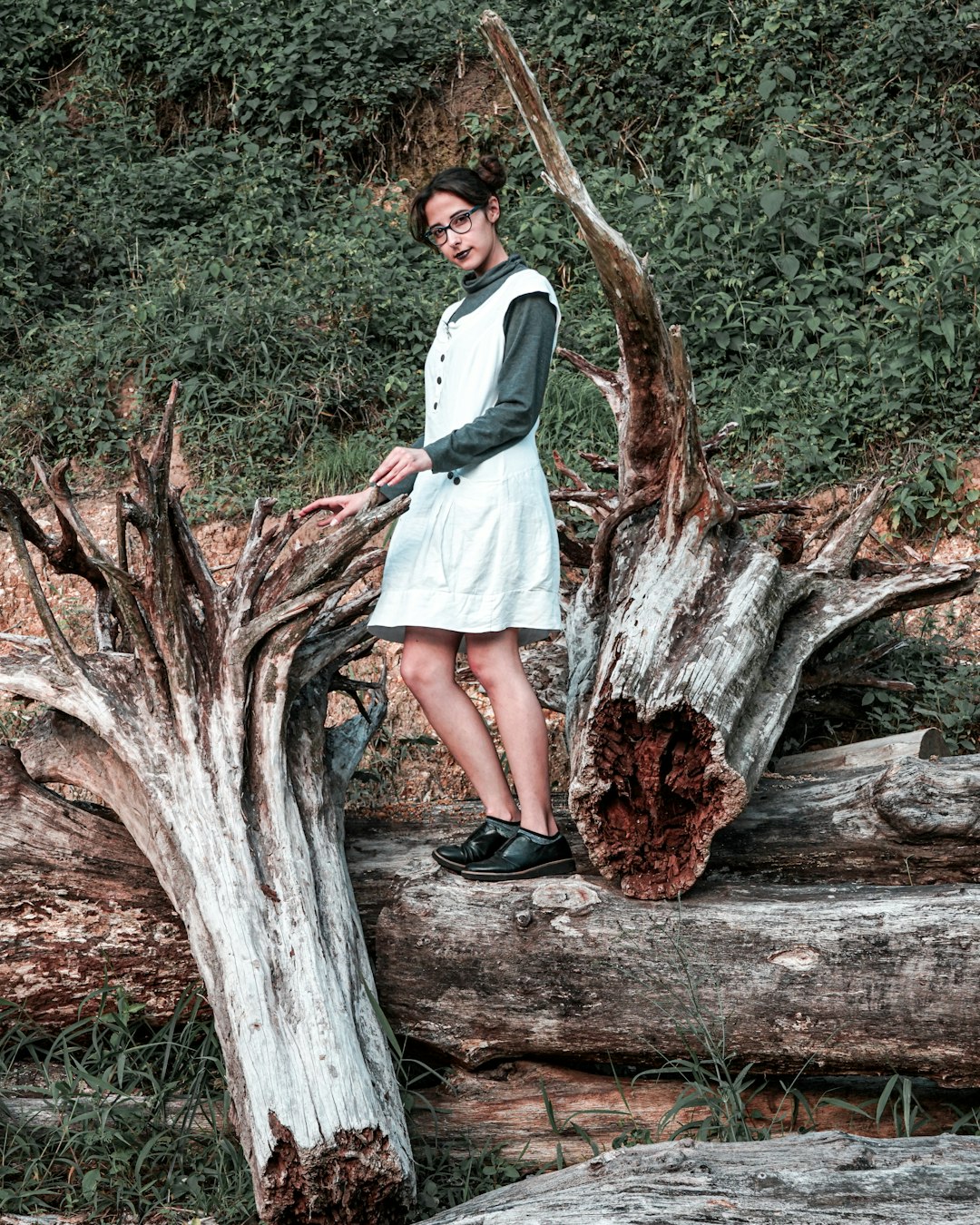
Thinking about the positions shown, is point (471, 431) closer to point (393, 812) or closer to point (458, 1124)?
point (393, 812)

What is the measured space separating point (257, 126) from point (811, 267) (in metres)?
4.53

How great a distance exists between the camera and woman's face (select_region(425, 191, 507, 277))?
3.53 meters

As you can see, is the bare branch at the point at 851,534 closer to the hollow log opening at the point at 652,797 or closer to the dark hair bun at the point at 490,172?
the hollow log opening at the point at 652,797

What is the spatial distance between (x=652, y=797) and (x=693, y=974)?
478mm

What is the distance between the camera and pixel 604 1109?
3400mm

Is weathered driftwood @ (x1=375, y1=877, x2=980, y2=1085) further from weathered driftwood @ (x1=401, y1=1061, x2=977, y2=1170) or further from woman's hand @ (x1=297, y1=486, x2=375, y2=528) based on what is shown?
woman's hand @ (x1=297, y1=486, x2=375, y2=528)

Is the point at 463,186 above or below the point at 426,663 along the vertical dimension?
above

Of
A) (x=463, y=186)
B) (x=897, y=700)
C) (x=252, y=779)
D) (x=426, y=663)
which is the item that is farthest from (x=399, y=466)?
(x=897, y=700)

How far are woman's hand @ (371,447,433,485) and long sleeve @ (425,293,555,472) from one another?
5 centimetres

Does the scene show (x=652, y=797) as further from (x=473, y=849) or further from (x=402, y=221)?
(x=402, y=221)

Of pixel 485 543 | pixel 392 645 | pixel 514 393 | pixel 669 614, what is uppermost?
pixel 514 393

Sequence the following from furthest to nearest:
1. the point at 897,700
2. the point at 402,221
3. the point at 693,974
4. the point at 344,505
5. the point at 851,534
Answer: the point at 402,221 < the point at 897,700 < the point at 851,534 < the point at 344,505 < the point at 693,974

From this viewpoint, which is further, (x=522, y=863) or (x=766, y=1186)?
(x=522, y=863)

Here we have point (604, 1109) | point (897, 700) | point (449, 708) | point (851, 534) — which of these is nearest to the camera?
point (604, 1109)
